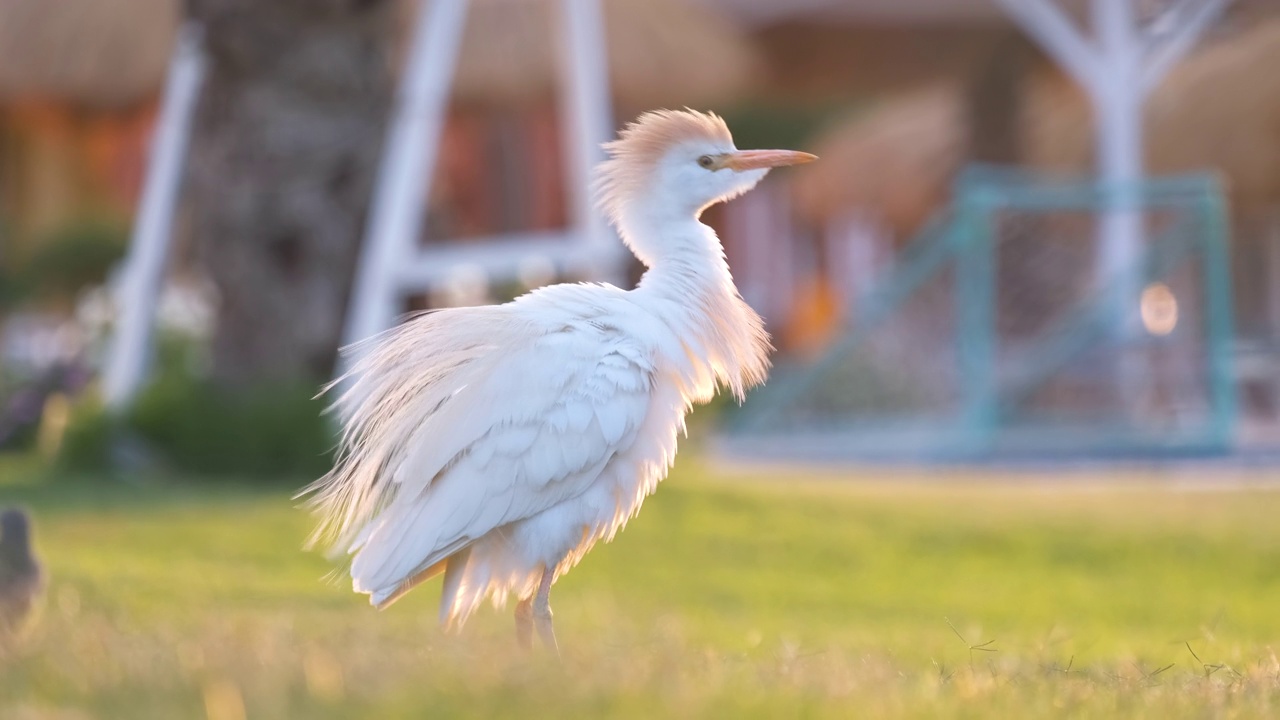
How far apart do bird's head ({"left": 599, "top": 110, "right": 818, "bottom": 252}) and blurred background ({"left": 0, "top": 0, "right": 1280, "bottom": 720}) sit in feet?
4.23

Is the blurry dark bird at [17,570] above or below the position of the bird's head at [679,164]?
below

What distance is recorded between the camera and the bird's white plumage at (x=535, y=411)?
484 centimetres

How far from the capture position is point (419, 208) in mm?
10938

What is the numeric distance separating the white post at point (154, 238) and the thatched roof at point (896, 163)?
25.5 feet

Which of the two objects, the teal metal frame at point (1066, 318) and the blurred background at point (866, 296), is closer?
the blurred background at point (866, 296)

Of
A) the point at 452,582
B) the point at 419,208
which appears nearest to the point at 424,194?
the point at 419,208

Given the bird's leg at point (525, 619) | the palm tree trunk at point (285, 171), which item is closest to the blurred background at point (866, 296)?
the palm tree trunk at point (285, 171)

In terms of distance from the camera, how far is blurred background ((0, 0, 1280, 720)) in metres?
3.85

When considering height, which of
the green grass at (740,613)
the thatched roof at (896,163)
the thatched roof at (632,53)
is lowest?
the green grass at (740,613)

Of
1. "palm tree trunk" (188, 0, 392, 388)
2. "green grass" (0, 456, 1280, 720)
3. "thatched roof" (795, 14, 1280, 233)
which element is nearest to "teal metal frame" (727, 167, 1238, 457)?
"green grass" (0, 456, 1280, 720)

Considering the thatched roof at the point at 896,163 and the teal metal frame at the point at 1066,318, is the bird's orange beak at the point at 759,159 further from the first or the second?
the thatched roof at the point at 896,163

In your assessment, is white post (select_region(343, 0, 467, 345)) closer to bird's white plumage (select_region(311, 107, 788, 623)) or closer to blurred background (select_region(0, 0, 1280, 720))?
blurred background (select_region(0, 0, 1280, 720))

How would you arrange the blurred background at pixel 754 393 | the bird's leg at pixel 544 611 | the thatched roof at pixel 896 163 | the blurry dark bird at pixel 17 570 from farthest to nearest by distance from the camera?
the thatched roof at pixel 896 163 < the bird's leg at pixel 544 611 < the blurry dark bird at pixel 17 570 < the blurred background at pixel 754 393

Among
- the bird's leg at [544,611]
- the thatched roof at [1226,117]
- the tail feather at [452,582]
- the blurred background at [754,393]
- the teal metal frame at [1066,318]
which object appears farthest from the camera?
the thatched roof at [1226,117]
